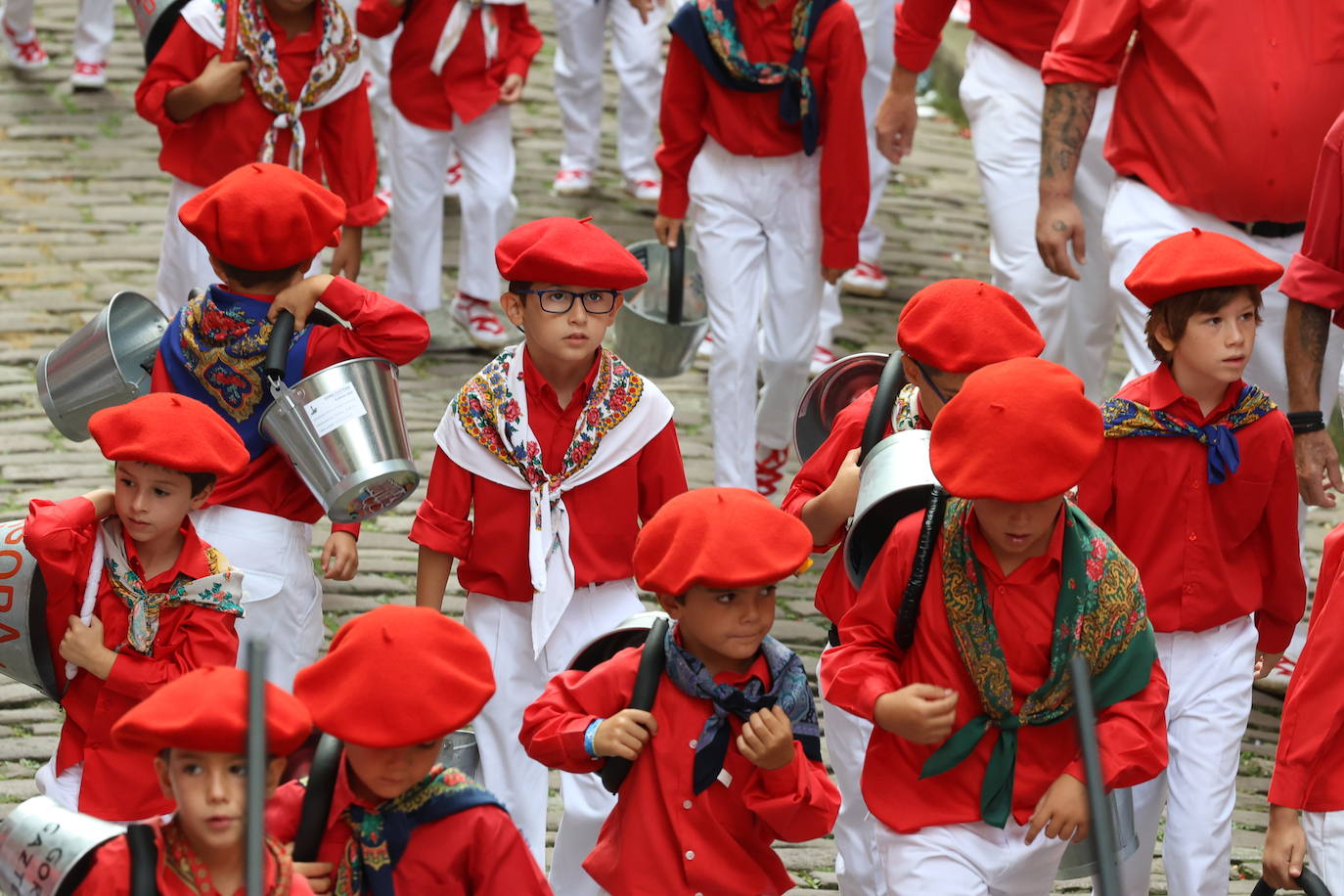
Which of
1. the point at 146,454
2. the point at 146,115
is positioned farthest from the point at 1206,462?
Result: the point at 146,115

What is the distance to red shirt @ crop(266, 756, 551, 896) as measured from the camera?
370 centimetres

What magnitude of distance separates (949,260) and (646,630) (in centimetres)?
670

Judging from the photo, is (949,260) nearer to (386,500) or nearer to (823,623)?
(823,623)

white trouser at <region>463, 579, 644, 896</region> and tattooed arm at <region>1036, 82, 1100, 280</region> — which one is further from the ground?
tattooed arm at <region>1036, 82, 1100, 280</region>

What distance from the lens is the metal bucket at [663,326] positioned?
282 inches

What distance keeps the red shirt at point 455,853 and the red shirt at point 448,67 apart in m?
5.72

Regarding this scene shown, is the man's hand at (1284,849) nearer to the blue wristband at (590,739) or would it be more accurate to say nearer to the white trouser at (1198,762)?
the white trouser at (1198,762)

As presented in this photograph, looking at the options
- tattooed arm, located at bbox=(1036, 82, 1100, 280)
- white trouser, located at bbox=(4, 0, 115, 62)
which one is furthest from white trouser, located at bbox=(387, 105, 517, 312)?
white trouser, located at bbox=(4, 0, 115, 62)

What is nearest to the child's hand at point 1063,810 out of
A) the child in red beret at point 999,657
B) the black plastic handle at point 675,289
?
the child in red beret at point 999,657

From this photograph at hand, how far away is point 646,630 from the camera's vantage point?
4512 millimetres

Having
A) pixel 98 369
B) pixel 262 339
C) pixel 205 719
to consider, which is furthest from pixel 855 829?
pixel 98 369

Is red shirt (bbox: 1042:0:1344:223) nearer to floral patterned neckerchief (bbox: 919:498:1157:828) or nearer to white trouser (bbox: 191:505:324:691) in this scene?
floral patterned neckerchief (bbox: 919:498:1157:828)

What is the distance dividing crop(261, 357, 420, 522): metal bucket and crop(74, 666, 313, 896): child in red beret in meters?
1.84

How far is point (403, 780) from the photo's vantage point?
3.66m
